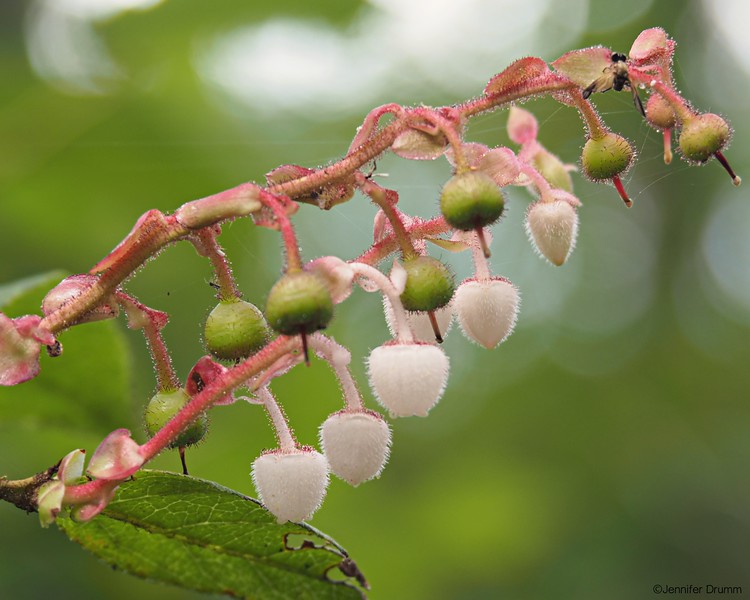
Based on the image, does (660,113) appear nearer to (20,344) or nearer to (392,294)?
(392,294)

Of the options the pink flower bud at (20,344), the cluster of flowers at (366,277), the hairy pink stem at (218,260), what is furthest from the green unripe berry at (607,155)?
the pink flower bud at (20,344)

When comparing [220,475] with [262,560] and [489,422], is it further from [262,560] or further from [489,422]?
[489,422]

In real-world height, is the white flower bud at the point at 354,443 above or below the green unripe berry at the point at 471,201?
below

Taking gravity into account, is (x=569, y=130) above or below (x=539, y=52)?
below

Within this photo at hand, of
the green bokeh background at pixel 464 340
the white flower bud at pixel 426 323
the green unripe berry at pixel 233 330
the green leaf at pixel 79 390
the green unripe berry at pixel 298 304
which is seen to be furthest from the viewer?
the green bokeh background at pixel 464 340

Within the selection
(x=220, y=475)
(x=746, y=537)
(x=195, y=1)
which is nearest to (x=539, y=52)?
(x=195, y=1)

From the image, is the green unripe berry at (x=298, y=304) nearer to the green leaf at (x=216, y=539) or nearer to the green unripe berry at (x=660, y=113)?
the green leaf at (x=216, y=539)

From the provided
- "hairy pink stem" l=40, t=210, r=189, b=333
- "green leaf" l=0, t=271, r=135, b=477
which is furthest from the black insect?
"green leaf" l=0, t=271, r=135, b=477
